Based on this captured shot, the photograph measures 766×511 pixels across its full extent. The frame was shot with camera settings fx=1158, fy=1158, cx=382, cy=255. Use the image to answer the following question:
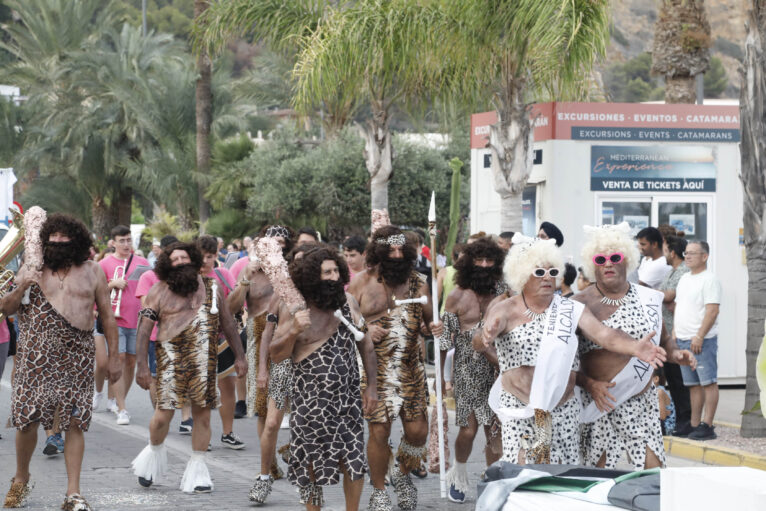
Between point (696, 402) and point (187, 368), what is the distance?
4.93m

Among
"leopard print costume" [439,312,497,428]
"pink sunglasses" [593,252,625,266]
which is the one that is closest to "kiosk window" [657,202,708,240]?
"leopard print costume" [439,312,497,428]

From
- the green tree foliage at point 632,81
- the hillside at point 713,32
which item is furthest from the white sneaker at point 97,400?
the hillside at point 713,32

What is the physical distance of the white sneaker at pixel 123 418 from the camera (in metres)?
11.6

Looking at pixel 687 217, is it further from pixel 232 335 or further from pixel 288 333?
pixel 288 333

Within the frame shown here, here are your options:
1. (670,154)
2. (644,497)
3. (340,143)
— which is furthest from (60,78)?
(644,497)

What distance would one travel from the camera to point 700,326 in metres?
10.7

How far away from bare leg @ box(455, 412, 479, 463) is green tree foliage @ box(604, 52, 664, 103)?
309ft

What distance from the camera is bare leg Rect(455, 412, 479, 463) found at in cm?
811

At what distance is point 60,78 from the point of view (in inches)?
1511

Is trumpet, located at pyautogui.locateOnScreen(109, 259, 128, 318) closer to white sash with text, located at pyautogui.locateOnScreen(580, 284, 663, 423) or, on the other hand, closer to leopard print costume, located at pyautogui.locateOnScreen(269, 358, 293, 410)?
leopard print costume, located at pyautogui.locateOnScreen(269, 358, 293, 410)

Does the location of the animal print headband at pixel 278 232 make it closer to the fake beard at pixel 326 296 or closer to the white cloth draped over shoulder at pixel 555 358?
the fake beard at pixel 326 296

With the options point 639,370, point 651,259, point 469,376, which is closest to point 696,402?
point 651,259

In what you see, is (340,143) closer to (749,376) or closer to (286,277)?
(749,376)

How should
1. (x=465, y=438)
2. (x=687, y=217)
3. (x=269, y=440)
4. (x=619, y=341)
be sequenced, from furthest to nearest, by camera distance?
1. (x=687, y=217)
2. (x=465, y=438)
3. (x=269, y=440)
4. (x=619, y=341)
